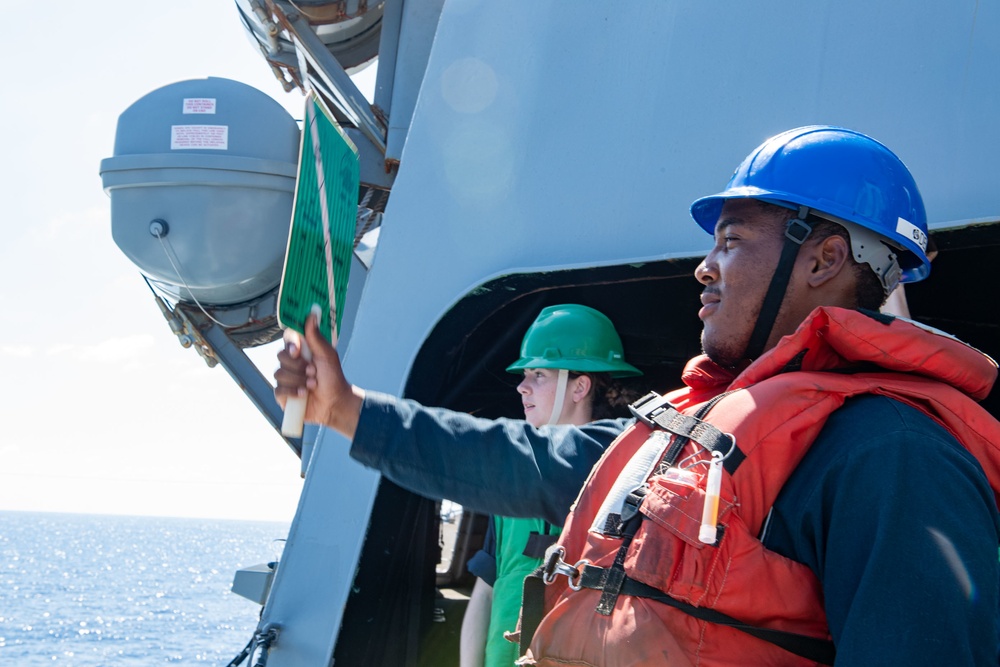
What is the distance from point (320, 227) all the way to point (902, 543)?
4.29ft

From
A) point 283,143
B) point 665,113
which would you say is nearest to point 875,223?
point 665,113

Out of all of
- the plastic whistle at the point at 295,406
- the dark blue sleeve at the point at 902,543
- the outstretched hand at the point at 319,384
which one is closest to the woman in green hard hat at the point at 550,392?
the outstretched hand at the point at 319,384

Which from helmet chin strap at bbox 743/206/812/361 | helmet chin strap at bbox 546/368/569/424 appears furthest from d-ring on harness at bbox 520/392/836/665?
helmet chin strap at bbox 546/368/569/424

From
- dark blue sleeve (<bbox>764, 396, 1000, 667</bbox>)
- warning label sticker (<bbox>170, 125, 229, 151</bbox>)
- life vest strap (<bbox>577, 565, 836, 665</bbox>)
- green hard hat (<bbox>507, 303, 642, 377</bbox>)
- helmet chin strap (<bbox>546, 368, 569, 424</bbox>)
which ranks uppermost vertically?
warning label sticker (<bbox>170, 125, 229, 151</bbox>)

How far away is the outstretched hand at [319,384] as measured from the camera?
1795mm

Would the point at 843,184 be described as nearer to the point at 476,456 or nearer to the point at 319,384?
the point at 476,456

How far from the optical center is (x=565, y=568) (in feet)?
4.77

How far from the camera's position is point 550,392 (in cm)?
299

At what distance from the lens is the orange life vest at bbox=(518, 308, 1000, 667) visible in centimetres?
126

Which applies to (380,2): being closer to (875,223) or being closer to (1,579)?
(875,223)

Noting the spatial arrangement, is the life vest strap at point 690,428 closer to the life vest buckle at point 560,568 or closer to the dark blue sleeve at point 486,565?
the life vest buckle at point 560,568

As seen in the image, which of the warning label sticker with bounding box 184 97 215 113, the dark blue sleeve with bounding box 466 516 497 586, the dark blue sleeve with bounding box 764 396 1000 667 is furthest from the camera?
the warning label sticker with bounding box 184 97 215 113

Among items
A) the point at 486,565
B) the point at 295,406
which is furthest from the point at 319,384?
the point at 486,565

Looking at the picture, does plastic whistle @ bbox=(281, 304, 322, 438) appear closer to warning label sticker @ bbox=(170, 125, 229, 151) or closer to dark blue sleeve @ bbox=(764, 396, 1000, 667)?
dark blue sleeve @ bbox=(764, 396, 1000, 667)
